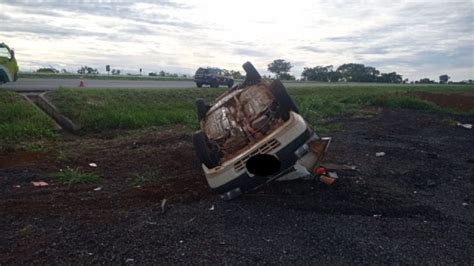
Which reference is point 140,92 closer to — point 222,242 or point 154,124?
point 154,124

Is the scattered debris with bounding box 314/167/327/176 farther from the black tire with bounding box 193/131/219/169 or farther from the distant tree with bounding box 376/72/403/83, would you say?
the distant tree with bounding box 376/72/403/83

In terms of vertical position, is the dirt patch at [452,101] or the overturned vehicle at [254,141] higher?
the overturned vehicle at [254,141]

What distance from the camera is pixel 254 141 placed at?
5.30 metres

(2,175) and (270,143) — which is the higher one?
(270,143)

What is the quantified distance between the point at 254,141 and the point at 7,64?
17.7 m

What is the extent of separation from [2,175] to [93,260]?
366 centimetres

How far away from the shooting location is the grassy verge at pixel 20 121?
965 cm

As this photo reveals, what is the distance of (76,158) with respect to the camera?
8203 millimetres

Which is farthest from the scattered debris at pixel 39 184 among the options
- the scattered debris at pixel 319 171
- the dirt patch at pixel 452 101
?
the dirt patch at pixel 452 101

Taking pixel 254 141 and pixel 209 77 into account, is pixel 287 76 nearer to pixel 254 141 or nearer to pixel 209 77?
pixel 209 77

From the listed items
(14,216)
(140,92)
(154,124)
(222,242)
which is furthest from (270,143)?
(140,92)

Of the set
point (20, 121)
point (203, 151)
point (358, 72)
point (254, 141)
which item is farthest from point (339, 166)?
point (358, 72)

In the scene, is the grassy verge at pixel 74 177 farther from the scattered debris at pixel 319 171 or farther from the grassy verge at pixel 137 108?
the grassy verge at pixel 137 108

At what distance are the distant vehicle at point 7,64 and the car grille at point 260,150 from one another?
1749 cm
